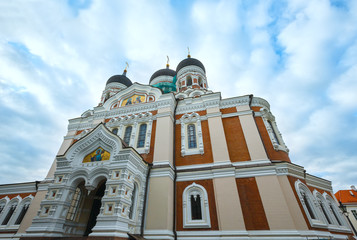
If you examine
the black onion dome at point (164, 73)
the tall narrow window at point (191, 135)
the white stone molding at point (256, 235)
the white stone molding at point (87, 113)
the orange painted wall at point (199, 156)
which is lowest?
the white stone molding at point (256, 235)

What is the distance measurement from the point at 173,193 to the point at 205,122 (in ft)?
15.9

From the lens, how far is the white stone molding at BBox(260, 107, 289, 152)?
1050 cm

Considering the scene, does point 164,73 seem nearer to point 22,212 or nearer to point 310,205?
point 22,212

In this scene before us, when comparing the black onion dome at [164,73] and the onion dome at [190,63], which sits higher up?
the black onion dome at [164,73]

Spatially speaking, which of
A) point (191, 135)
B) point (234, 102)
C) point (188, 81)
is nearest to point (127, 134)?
point (191, 135)

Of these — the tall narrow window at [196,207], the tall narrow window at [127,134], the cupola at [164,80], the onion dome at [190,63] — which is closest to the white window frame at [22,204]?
the tall narrow window at [127,134]

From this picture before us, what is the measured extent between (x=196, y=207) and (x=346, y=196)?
32.0m

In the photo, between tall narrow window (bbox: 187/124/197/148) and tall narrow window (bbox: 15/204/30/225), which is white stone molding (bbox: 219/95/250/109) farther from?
tall narrow window (bbox: 15/204/30/225)

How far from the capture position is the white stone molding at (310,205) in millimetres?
8199

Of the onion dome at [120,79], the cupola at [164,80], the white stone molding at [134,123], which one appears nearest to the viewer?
the white stone molding at [134,123]

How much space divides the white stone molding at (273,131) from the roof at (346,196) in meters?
25.7

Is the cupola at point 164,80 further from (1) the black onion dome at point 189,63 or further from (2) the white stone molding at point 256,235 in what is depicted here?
(2) the white stone molding at point 256,235

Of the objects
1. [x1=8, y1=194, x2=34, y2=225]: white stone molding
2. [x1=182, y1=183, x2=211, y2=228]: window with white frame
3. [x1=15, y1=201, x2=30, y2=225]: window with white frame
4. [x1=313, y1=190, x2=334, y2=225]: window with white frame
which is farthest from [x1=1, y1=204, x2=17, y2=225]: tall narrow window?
[x1=313, y1=190, x2=334, y2=225]: window with white frame

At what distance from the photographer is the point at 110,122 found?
1346 cm
